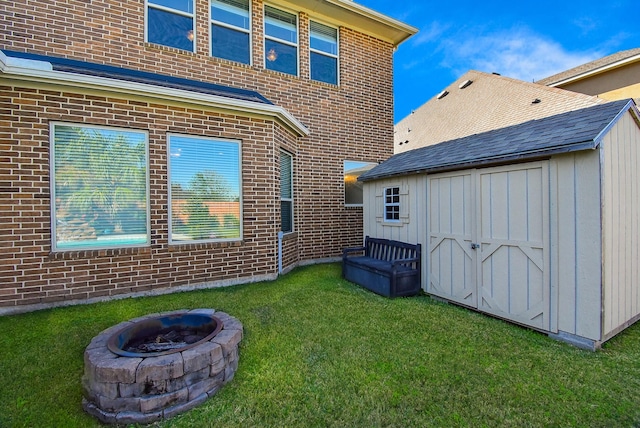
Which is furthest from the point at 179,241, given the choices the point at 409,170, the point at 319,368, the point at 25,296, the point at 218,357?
the point at 409,170

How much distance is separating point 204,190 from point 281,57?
469cm

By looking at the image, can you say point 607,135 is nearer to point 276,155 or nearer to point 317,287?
point 317,287

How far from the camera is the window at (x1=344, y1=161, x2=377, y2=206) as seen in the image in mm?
8844

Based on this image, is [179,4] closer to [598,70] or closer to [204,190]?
[204,190]

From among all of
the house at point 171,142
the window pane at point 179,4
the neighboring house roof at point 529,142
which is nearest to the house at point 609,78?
the house at point 171,142

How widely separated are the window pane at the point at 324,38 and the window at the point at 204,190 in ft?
15.2

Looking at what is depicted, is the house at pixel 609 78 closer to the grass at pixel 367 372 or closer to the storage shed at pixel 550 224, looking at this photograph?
the storage shed at pixel 550 224

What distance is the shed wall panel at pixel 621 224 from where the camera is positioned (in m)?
3.36

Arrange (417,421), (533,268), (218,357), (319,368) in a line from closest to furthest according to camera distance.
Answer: (417,421)
(218,357)
(319,368)
(533,268)

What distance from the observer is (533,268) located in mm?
3801

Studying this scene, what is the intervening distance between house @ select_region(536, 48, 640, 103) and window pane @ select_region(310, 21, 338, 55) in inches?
463

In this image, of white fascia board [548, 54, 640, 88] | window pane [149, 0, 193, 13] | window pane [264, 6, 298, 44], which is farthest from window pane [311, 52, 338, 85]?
white fascia board [548, 54, 640, 88]

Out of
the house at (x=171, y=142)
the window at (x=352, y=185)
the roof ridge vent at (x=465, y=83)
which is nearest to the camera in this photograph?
the house at (x=171, y=142)

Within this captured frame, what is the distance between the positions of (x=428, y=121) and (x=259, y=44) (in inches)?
540
